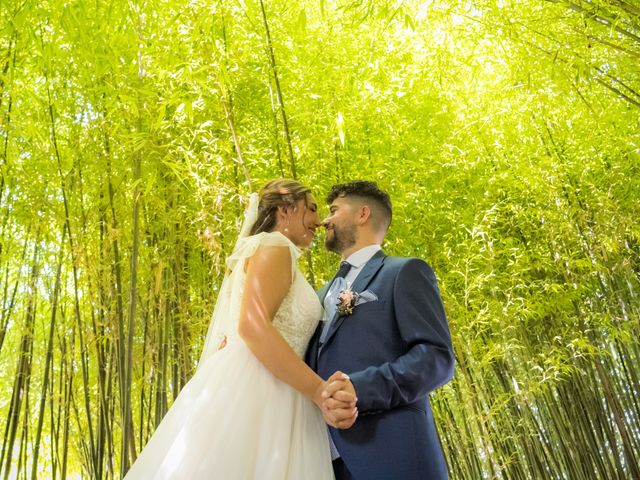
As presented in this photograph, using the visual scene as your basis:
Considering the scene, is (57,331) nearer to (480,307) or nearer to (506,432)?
(480,307)

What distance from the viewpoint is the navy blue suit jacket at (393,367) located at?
5.22 feet

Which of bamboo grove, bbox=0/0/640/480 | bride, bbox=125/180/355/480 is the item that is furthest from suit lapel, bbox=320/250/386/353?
bamboo grove, bbox=0/0/640/480

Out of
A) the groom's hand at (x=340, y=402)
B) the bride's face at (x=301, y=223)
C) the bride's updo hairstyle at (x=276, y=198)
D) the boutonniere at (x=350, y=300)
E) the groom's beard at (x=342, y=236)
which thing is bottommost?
the groom's hand at (x=340, y=402)

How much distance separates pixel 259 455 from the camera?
1686 mm

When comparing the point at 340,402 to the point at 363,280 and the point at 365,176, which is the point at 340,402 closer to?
the point at 363,280

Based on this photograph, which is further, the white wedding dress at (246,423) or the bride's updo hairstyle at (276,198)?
the bride's updo hairstyle at (276,198)

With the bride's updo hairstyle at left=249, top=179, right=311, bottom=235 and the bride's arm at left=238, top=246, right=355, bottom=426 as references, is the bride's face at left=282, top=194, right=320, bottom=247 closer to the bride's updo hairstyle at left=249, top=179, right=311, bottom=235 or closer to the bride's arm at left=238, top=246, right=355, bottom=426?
the bride's updo hairstyle at left=249, top=179, right=311, bottom=235

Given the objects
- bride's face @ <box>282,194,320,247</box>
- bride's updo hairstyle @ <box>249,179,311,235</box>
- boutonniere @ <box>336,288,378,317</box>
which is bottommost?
boutonniere @ <box>336,288,378,317</box>

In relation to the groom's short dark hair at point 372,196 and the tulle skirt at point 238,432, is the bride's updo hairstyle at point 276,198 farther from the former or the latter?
the tulle skirt at point 238,432

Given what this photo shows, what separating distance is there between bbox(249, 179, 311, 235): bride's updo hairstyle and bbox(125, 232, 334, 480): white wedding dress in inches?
6.5

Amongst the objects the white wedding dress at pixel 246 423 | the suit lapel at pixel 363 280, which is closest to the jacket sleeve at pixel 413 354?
the suit lapel at pixel 363 280

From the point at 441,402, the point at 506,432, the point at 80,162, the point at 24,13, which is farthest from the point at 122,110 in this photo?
the point at 506,432

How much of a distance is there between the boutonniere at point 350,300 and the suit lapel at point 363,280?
0.02m

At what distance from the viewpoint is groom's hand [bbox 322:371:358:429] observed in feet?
5.11
